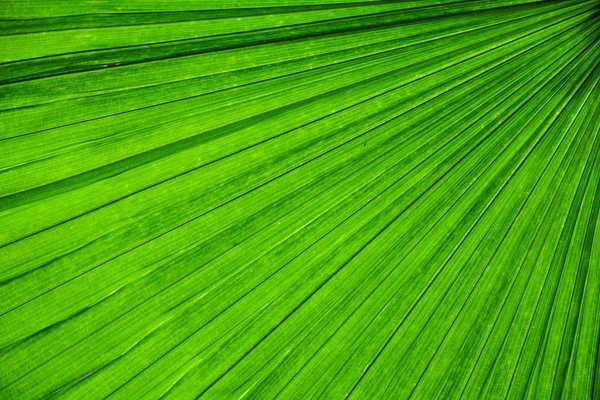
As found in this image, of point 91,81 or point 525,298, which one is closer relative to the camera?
point 91,81

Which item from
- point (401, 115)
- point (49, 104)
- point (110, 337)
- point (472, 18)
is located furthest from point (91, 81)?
point (472, 18)

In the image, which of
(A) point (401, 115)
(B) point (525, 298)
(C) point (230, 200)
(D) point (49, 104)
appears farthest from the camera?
(B) point (525, 298)

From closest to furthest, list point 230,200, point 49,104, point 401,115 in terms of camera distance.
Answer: point 49,104 → point 230,200 → point 401,115

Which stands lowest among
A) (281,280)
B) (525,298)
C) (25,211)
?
(525,298)

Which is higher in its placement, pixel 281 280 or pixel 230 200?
pixel 230 200

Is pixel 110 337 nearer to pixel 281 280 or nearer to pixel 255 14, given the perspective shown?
pixel 281 280

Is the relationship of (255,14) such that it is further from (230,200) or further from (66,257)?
(66,257)
